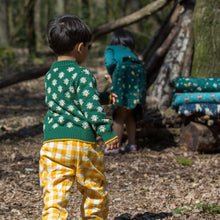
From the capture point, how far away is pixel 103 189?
2.46 m

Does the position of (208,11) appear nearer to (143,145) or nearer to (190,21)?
(190,21)

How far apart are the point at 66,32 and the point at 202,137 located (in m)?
3.09

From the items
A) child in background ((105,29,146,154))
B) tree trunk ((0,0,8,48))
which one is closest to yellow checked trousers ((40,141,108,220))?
child in background ((105,29,146,154))

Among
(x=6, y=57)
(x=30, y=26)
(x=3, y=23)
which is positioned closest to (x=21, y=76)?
(x=6, y=57)

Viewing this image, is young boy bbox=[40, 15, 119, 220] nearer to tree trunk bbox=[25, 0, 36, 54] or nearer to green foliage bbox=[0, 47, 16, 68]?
green foliage bbox=[0, 47, 16, 68]

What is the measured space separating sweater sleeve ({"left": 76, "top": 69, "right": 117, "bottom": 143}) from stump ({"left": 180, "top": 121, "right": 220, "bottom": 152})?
2.82m

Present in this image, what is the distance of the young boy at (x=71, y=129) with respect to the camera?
2.28 m

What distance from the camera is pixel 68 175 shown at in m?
2.35

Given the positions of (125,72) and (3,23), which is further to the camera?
(3,23)

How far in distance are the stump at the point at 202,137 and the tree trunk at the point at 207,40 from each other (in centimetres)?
96

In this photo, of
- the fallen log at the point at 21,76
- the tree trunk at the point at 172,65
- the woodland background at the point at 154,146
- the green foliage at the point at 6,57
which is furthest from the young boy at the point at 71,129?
the green foliage at the point at 6,57

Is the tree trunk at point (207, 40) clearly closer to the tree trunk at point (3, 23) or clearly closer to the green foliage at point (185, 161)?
the green foliage at point (185, 161)

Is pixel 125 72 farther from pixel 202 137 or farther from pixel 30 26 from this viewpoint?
pixel 30 26

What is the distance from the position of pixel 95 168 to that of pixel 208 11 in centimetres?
400
